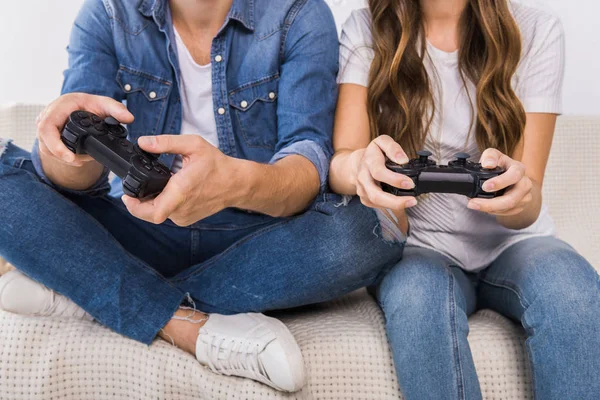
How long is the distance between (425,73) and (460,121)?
100 millimetres

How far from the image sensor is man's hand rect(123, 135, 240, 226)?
92cm

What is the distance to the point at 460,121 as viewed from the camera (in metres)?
1.25

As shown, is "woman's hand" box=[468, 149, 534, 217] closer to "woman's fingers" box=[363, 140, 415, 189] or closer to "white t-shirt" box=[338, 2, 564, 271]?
"woman's fingers" box=[363, 140, 415, 189]

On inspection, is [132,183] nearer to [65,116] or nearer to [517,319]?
[65,116]

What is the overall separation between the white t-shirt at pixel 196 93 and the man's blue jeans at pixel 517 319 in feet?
1.37

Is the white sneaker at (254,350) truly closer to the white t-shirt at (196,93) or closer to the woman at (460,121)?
the woman at (460,121)

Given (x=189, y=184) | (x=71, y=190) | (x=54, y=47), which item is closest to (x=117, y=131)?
(x=189, y=184)

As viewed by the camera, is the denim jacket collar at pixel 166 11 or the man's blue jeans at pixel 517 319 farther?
the denim jacket collar at pixel 166 11

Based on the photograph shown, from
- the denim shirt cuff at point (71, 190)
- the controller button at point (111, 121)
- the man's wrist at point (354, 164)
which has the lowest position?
the denim shirt cuff at point (71, 190)

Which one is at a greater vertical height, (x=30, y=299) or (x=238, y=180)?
(x=238, y=180)

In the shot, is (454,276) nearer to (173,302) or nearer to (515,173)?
(515,173)

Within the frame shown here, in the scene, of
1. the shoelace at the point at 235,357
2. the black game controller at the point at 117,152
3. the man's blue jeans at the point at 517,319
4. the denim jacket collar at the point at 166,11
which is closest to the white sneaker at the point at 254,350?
the shoelace at the point at 235,357

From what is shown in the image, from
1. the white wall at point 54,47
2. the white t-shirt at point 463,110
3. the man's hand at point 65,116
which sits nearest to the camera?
the man's hand at point 65,116

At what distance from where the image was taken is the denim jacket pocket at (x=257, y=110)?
1274 mm
